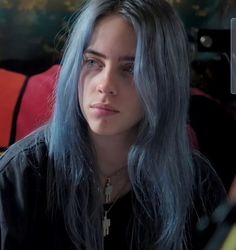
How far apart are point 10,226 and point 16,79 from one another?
48cm

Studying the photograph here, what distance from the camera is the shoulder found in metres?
0.88

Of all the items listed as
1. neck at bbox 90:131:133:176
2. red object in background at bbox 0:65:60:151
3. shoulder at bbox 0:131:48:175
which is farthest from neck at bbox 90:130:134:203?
red object in background at bbox 0:65:60:151

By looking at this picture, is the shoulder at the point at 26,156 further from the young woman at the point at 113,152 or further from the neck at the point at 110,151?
the neck at the point at 110,151

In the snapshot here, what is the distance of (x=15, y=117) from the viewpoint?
1177 millimetres

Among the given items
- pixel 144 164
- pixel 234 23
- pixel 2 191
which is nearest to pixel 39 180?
pixel 2 191

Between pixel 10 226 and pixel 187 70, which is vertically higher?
pixel 187 70

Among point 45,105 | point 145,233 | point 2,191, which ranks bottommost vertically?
point 145,233

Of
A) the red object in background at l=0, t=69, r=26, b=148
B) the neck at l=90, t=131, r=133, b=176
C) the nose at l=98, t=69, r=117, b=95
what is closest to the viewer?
the nose at l=98, t=69, r=117, b=95

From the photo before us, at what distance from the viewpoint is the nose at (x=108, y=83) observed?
0.82 metres

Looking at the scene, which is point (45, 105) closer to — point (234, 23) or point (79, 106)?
point (79, 106)

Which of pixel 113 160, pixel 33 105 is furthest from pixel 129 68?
pixel 33 105

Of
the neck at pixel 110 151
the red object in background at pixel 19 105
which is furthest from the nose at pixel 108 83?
the red object in background at pixel 19 105

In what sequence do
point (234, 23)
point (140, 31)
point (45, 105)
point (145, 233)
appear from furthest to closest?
point (234, 23) → point (45, 105) → point (145, 233) → point (140, 31)

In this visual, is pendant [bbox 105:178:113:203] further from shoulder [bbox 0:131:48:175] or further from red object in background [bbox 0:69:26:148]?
red object in background [bbox 0:69:26:148]
